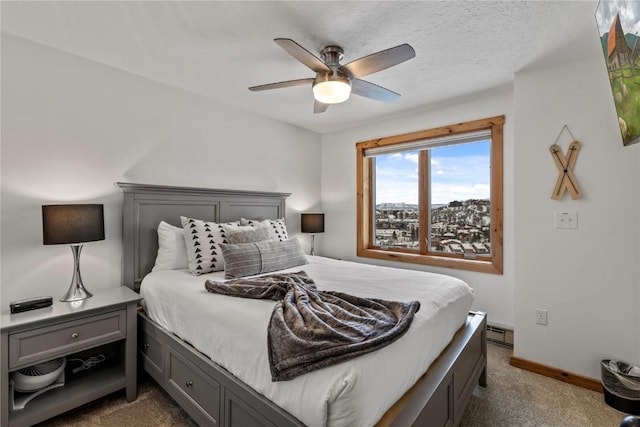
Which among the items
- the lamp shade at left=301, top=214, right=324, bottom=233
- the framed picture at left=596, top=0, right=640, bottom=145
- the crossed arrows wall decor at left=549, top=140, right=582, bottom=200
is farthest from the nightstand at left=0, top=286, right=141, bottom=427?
the crossed arrows wall decor at left=549, top=140, right=582, bottom=200

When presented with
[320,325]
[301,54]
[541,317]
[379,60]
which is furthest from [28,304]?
[541,317]

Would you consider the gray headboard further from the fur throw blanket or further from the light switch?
the light switch

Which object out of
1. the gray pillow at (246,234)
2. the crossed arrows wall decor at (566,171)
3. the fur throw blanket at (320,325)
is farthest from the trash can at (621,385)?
the gray pillow at (246,234)

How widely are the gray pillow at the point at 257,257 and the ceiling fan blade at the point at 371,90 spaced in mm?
1410

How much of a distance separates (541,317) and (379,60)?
234cm

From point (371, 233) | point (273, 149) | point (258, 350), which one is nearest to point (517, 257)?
point (371, 233)

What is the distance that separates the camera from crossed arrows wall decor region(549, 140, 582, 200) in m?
2.17

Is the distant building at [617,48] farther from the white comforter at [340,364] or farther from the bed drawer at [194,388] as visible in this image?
the bed drawer at [194,388]

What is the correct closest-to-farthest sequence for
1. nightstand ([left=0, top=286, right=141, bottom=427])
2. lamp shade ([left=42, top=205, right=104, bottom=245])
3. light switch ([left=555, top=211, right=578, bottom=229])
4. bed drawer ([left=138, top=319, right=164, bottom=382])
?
nightstand ([left=0, top=286, right=141, bottom=427]) → lamp shade ([left=42, top=205, right=104, bottom=245]) → bed drawer ([left=138, top=319, right=164, bottom=382]) → light switch ([left=555, top=211, right=578, bottom=229])

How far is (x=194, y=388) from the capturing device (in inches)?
63.2

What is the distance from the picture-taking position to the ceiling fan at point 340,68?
1.64 metres

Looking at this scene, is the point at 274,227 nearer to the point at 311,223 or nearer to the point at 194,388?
the point at 311,223

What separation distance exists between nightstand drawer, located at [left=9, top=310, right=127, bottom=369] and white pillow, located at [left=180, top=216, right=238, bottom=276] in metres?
0.58

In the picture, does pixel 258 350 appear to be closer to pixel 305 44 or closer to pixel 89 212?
pixel 89 212
